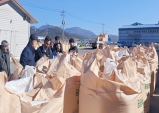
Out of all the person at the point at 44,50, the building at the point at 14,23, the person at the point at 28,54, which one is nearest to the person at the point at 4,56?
the person at the point at 28,54

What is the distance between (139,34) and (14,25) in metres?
43.4

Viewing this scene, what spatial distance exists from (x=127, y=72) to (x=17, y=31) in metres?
14.8

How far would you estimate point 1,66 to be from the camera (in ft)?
13.8

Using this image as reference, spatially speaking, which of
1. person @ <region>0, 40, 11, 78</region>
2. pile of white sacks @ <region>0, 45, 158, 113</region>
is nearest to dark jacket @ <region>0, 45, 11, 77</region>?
person @ <region>0, 40, 11, 78</region>

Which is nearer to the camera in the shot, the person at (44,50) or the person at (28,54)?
the person at (28,54)

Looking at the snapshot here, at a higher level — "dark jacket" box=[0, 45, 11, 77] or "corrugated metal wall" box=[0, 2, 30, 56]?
"corrugated metal wall" box=[0, 2, 30, 56]

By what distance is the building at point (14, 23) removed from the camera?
50.4 ft

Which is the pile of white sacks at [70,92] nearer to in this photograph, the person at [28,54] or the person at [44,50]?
the person at [28,54]

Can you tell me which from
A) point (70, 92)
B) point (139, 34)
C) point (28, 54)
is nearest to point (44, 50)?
point (28, 54)

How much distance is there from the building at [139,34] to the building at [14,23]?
3664 cm

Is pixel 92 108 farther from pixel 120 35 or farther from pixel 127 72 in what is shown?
pixel 120 35

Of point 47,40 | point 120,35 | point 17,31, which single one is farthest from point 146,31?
point 47,40

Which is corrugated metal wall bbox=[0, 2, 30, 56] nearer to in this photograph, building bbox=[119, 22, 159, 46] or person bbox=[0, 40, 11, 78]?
person bbox=[0, 40, 11, 78]

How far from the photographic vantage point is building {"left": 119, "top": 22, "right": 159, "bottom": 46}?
52.7 metres
